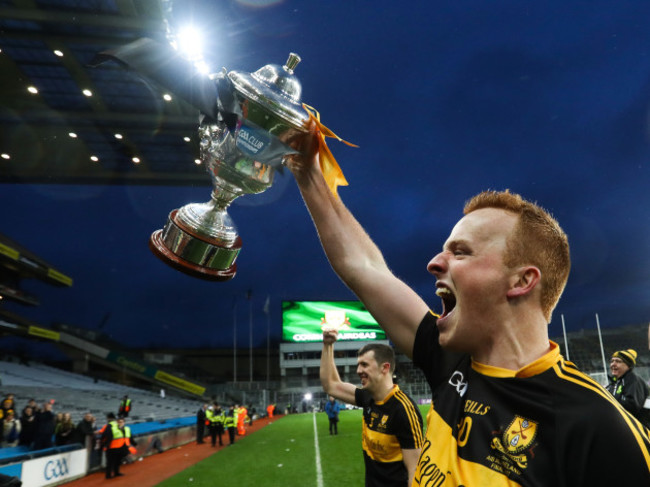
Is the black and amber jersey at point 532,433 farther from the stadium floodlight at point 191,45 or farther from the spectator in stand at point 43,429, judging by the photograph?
the spectator in stand at point 43,429

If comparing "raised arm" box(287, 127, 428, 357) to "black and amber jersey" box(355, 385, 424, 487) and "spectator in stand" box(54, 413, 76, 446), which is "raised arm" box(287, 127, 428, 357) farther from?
"spectator in stand" box(54, 413, 76, 446)

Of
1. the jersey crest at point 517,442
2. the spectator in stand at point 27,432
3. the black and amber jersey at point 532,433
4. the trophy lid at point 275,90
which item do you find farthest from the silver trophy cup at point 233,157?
the spectator in stand at point 27,432

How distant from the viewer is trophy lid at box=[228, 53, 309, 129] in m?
1.40

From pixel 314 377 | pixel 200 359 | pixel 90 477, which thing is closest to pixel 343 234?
pixel 90 477

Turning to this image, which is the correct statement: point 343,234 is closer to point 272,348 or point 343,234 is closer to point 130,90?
point 130,90

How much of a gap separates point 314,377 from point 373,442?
58398 mm

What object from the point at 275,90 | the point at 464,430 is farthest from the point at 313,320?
the point at 275,90

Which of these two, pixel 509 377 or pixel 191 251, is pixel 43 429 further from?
pixel 509 377

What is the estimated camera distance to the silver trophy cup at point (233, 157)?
4.67 feet

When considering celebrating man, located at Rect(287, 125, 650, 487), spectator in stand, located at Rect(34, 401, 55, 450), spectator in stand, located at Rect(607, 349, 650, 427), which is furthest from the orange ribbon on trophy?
spectator in stand, located at Rect(34, 401, 55, 450)

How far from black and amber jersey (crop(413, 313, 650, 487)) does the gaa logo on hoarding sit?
41.9 ft

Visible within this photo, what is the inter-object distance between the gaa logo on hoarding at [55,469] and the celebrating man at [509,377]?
1270 centimetres

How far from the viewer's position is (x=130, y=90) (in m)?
10.7

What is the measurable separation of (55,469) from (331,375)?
10469mm
